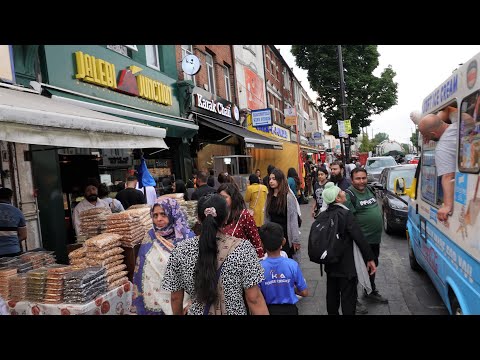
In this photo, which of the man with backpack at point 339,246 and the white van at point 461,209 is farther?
the man with backpack at point 339,246

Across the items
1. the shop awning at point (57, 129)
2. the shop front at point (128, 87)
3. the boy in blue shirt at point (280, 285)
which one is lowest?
the boy in blue shirt at point (280, 285)

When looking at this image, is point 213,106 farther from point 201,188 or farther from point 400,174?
point 201,188

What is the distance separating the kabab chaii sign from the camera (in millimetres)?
6867

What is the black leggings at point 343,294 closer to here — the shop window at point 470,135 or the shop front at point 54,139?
the shop window at point 470,135

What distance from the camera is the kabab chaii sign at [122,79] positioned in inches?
270

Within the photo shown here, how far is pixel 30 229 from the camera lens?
5809mm

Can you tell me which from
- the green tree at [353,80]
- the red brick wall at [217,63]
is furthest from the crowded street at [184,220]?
the green tree at [353,80]

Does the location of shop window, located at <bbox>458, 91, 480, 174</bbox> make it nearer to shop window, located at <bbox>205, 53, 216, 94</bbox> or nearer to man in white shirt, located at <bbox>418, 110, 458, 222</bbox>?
man in white shirt, located at <bbox>418, 110, 458, 222</bbox>

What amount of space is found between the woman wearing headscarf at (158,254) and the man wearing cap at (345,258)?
4.86 feet

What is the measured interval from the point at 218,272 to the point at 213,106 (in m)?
11.5

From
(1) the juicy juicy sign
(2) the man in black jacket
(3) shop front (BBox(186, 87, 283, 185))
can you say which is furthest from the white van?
(1) the juicy juicy sign

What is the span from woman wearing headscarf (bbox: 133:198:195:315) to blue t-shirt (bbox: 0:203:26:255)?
1874mm
